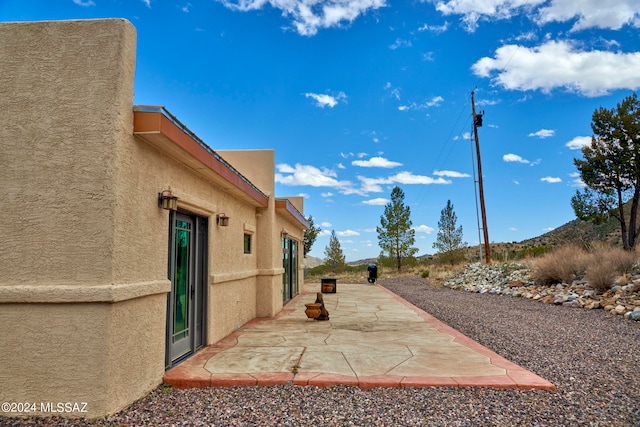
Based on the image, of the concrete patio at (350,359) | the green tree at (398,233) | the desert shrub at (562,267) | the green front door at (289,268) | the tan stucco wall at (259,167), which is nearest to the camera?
the concrete patio at (350,359)

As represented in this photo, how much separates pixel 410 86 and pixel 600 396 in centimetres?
1427

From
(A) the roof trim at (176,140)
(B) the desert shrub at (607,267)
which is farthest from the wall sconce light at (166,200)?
(B) the desert shrub at (607,267)

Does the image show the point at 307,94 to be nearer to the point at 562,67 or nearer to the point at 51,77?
the point at 562,67

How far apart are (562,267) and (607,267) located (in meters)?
2.07

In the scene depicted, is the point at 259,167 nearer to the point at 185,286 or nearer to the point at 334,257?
the point at 185,286

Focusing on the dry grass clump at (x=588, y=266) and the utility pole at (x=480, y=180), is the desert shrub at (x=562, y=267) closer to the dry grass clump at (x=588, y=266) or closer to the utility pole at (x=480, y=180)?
the dry grass clump at (x=588, y=266)

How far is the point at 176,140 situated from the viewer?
452 cm

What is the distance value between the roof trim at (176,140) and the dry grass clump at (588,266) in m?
11.7

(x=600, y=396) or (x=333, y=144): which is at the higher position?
(x=333, y=144)

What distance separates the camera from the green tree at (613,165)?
2262cm

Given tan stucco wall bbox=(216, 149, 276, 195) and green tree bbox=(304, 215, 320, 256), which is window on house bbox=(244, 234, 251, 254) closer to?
tan stucco wall bbox=(216, 149, 276, 195)

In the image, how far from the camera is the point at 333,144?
20.8m

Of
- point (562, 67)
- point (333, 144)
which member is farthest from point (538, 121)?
point (333, 144)

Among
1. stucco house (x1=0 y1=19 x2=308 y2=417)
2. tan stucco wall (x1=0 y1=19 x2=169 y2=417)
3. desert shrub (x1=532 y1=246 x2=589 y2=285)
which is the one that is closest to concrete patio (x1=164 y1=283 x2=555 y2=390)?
stucco house (x1=0 y1=19 x2=308 y2=417)
